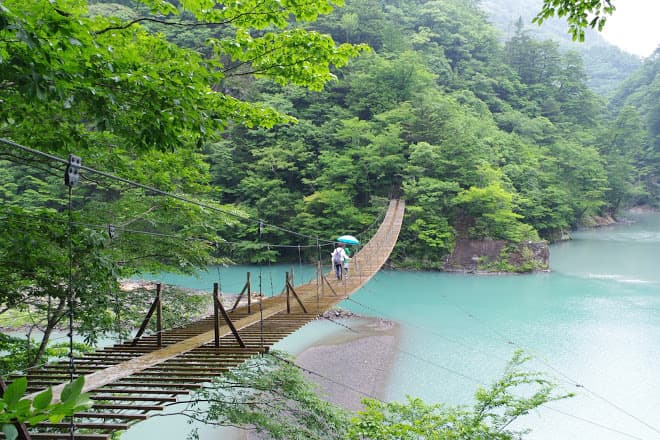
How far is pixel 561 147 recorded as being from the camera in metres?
20.5

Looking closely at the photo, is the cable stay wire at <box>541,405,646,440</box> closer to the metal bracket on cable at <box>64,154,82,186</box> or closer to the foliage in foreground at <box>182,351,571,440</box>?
the foliage in foreground at <box>182,351,571,440</box>

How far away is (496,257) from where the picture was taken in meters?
14.5

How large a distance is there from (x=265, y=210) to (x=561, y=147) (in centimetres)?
1376

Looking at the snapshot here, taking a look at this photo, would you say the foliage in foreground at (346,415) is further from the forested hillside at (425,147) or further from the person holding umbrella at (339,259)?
the forested hillside at (425,147)

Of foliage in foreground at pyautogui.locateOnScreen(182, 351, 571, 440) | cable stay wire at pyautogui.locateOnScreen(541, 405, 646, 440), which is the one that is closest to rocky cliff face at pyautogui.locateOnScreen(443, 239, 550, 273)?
cable stay wire at pyautogui.locateOnScreen(541, 405, 646, 440)

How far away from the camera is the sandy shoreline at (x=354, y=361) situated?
6115 millimetres

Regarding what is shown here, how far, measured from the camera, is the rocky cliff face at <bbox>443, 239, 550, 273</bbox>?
46.8 feet

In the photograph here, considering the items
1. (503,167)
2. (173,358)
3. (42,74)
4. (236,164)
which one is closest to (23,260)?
(173,358)

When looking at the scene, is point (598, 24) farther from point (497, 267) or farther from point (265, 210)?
point (265, 210)

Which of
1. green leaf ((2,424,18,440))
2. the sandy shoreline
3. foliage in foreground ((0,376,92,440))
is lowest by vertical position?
the sandy shoreline

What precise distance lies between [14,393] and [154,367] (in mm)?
2306

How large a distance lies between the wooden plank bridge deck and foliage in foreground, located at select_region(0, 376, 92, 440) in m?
0.82

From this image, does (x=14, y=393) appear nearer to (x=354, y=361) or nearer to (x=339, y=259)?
(x=339, y=259)

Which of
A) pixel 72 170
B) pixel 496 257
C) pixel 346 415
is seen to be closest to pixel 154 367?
pixel 72 170
